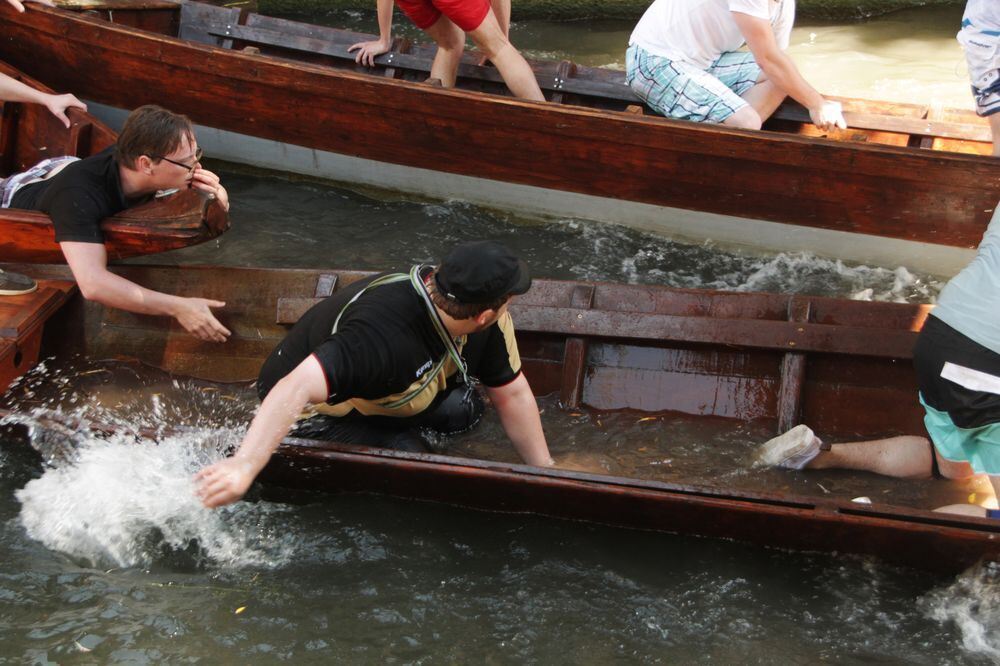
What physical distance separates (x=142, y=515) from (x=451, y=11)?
3195mm

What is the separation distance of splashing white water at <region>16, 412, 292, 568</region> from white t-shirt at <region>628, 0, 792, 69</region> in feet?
10.6

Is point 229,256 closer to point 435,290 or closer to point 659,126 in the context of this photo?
point 659,126

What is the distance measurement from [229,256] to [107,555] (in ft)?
8.75

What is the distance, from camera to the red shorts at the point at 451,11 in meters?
5.46

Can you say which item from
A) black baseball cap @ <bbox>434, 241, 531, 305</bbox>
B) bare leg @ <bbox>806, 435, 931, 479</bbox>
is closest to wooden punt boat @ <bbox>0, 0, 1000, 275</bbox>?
bare leg @ <bbox>806, 435, 931, 479</bbox>

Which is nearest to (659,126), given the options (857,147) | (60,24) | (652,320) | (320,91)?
(857,147)

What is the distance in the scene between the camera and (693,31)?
17.7ft

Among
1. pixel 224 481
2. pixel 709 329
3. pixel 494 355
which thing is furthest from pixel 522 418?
pixel 224 481

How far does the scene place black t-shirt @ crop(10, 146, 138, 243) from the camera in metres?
4.01

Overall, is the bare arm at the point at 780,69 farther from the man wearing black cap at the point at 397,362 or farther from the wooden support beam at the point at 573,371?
the man wearing black cap at the point at 397,362

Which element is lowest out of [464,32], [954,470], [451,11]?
[954,470]

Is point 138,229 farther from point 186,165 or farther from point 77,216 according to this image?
point 186,165

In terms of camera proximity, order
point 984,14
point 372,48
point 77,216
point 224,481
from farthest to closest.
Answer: point 372,48 → point 984,14 → point 77,216 → point 224,481

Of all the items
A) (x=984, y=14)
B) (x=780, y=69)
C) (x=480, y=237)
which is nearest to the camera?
(x=984, y=14)
